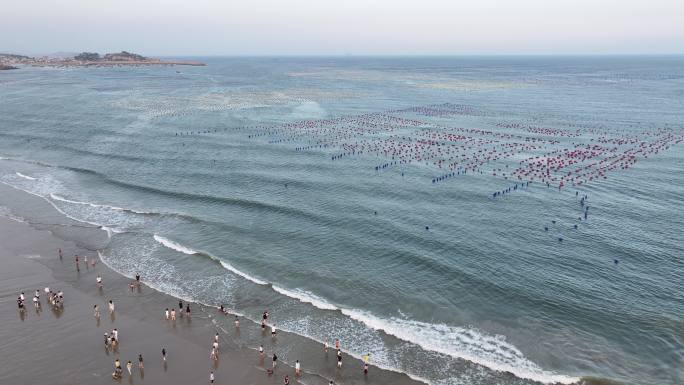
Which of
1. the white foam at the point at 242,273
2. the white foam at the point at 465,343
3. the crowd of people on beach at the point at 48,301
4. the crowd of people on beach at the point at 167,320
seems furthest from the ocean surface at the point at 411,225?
the crowd of people on beach at the point at 48,301

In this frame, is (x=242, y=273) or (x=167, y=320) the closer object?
(x=167, y=320)


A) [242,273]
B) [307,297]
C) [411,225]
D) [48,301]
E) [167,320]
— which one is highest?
[411,225]

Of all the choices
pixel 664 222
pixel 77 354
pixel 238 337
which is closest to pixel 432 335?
pixel 238 337

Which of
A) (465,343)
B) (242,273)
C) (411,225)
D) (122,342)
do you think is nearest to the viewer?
(122,342)

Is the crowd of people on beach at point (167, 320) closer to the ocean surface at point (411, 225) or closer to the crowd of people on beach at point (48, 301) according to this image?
the crowd of people on beach at point (48, 301)

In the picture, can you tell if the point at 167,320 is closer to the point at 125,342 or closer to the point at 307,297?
the point at 125,342

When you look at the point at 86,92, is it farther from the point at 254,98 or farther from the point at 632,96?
the point at 632,96

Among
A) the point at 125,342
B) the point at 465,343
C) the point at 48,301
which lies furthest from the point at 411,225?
the point at 48,301

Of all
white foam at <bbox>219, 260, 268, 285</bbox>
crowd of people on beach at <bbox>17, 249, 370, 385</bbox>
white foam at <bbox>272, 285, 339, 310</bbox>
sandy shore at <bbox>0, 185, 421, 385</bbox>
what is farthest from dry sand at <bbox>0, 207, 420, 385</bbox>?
white foam at <bbox>219, 260, 268, 285</bbox>
